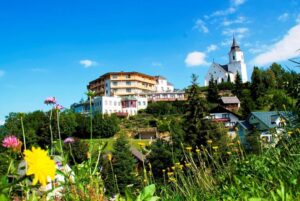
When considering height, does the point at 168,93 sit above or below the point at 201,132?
above

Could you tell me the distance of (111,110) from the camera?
89438 millimetres

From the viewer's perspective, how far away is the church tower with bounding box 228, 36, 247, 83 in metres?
114

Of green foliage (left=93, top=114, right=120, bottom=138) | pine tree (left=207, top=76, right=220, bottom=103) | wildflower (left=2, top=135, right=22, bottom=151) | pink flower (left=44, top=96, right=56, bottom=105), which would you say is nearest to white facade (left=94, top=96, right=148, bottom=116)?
green foliage (left=93, top=114, right=120, bottom=138)

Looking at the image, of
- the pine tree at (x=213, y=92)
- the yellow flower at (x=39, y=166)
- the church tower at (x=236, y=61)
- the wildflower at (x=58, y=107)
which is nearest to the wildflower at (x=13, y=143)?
the yellow flower at (x=39, y=166)

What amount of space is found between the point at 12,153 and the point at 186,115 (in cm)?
3469

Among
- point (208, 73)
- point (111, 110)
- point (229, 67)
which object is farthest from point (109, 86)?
point (229, 67)

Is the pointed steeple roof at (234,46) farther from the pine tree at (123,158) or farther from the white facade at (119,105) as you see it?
the pine tree at (123,158)

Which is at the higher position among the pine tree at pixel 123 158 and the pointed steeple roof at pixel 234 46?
the pointed steeple roof at pixel 234 46

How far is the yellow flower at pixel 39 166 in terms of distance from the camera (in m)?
0.74

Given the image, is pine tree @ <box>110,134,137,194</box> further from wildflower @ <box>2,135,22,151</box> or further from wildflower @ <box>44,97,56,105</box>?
wildflower @ <box>2,135,22,151</box>

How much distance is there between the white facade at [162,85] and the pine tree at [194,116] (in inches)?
2966

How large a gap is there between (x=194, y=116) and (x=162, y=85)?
80.1 meters

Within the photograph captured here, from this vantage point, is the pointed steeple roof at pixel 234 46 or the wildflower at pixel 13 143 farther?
the pointed steeple roof at pixel 234 46

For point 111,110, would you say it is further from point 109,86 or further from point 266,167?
point 266,167
